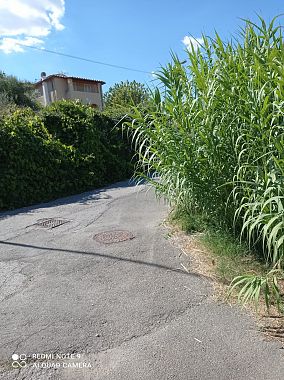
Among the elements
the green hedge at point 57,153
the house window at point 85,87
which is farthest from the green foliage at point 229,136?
the house window at point 85,87

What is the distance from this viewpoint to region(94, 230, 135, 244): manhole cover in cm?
511

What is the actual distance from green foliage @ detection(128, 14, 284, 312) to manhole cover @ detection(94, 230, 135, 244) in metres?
0.81

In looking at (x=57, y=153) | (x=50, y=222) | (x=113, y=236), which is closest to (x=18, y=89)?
(x=57, y=153)

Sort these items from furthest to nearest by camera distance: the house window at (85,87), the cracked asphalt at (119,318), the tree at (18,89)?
the house window at (85,87), the tree at (18,89), the cracked asphalt at (119,318)

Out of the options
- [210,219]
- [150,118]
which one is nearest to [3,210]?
[150,118]

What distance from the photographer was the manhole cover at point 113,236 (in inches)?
201

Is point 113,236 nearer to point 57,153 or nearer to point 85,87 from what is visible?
point 57,153

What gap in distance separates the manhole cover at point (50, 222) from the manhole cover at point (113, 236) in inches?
44.0

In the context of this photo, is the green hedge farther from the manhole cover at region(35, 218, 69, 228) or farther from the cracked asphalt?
the cracked asphalt

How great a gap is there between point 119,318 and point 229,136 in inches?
83.8

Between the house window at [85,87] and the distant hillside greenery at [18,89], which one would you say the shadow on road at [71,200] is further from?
the house window at [85,87]

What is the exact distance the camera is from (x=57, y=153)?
900 centimetres

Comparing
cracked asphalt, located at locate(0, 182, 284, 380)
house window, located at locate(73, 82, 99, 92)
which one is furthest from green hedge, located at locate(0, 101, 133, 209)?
house window, located at locate(73, 82, 99, 92)

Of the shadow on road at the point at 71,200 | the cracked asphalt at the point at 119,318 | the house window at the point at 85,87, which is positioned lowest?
the cracked asphalt at the point at 119,318
